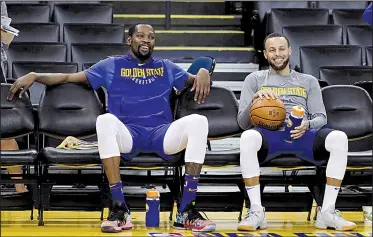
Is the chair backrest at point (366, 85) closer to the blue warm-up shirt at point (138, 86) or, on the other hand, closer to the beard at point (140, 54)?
the blue warm-up shirt at point (138, 86)

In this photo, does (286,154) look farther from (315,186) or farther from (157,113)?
(157,113)

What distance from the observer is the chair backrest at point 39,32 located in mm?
8625

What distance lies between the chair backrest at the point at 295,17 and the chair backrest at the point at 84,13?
1.62m

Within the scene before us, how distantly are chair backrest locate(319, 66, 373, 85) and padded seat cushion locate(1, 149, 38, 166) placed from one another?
2.98m

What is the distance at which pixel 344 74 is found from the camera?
25.3ft

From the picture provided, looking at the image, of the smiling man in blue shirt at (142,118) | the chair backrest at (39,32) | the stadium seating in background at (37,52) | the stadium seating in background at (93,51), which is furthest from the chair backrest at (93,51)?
the smiling man in blue shirt at (142,118)

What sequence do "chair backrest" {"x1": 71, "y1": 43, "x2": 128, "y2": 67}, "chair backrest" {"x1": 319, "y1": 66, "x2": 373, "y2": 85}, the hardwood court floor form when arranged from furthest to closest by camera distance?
"chair backrest" {"x1": 71, "y1": 43, "x2": 128, "y2": 67} → "chair backrest" {"x1": 319, "y1": 66, "x2": 373, "y2": 85} → the hardwood court floor

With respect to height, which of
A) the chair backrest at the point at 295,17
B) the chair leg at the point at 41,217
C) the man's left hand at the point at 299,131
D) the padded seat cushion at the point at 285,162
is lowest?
the chair leg at the point at 41,217

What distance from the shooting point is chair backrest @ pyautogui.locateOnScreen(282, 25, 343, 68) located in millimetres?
8578

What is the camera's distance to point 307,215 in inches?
248

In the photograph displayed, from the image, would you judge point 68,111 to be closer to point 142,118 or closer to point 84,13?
point 142,118

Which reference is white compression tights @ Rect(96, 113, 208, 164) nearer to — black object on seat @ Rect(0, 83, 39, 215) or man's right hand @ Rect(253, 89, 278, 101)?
man's right hand @ Rect(253, 89, 278, 101)

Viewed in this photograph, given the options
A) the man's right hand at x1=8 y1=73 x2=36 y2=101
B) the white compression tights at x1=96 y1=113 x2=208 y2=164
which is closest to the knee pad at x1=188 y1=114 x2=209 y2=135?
the white compression tights at x1=96 y1=113 x2=208 y2=164

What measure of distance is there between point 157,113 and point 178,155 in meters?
0.41
